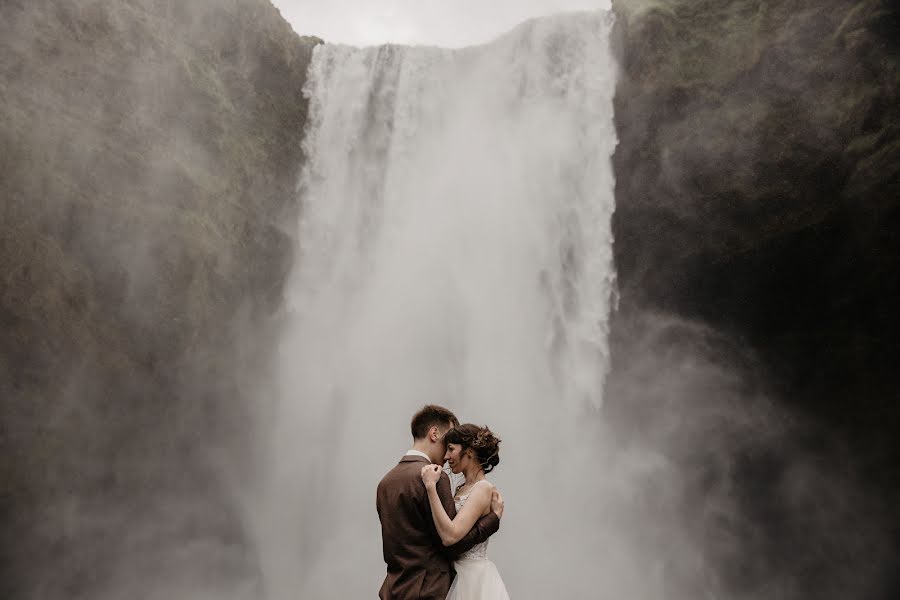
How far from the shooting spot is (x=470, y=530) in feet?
11.4

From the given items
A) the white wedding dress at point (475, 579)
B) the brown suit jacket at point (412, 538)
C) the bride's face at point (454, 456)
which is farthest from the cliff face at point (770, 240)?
the brown suit jacket at point (412, 538)

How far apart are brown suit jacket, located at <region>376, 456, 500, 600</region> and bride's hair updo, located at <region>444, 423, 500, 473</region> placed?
1.06 feet

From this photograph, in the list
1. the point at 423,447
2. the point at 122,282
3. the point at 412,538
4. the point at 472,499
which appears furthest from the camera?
the point at 122,282

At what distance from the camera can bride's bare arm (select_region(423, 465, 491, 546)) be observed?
10.6ft

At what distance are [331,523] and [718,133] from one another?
38.8 feet

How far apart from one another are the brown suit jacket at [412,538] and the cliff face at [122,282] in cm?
979

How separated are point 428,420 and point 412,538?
63cm

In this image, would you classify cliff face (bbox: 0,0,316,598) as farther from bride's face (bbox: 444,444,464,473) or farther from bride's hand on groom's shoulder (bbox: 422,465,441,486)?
bride's hand on groom's shoulder (bbox: 422,465,441,486)

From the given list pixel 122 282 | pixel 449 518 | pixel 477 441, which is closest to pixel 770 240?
pixel 477 441

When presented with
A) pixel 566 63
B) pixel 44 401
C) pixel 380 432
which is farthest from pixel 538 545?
pixel 566 63

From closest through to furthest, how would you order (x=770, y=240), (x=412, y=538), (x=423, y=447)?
(x=412, y=538), (x=423, y=447), (x=770, y=240)

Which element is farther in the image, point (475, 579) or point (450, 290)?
point (450, 290)

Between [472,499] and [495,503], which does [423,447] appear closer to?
[472,499]

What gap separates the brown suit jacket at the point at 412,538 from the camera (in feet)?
10.7
